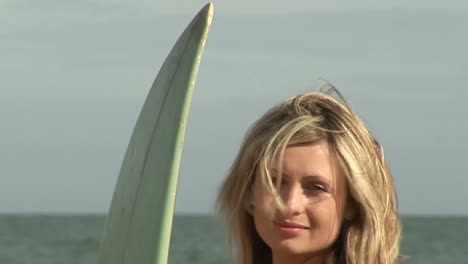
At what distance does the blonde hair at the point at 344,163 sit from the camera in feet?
11.2

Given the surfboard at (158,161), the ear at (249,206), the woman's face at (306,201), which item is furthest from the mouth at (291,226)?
the surfboard at (158,161)

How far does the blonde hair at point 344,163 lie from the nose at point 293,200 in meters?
0.04

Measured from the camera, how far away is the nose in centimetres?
339

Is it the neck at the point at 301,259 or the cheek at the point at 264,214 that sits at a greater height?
the cheek at the point at 264,214

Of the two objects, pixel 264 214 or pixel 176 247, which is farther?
pixel 176 247

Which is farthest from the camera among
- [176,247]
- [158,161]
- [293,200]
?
[176,247]

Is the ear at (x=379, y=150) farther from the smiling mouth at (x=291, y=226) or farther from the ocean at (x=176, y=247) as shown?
the ocean at (x=176, y=247)

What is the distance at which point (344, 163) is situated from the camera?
3404 millimetres

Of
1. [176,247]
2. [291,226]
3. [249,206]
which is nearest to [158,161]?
[249,206]

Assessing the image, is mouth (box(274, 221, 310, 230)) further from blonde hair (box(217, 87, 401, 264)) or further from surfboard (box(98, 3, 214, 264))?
surfboard (box(98, 3, 214, 264))

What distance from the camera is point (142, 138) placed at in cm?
397

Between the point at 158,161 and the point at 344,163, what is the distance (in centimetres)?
54

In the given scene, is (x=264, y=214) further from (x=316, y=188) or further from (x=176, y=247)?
(x=176, y=247)

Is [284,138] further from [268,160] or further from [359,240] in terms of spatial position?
[359,240]
